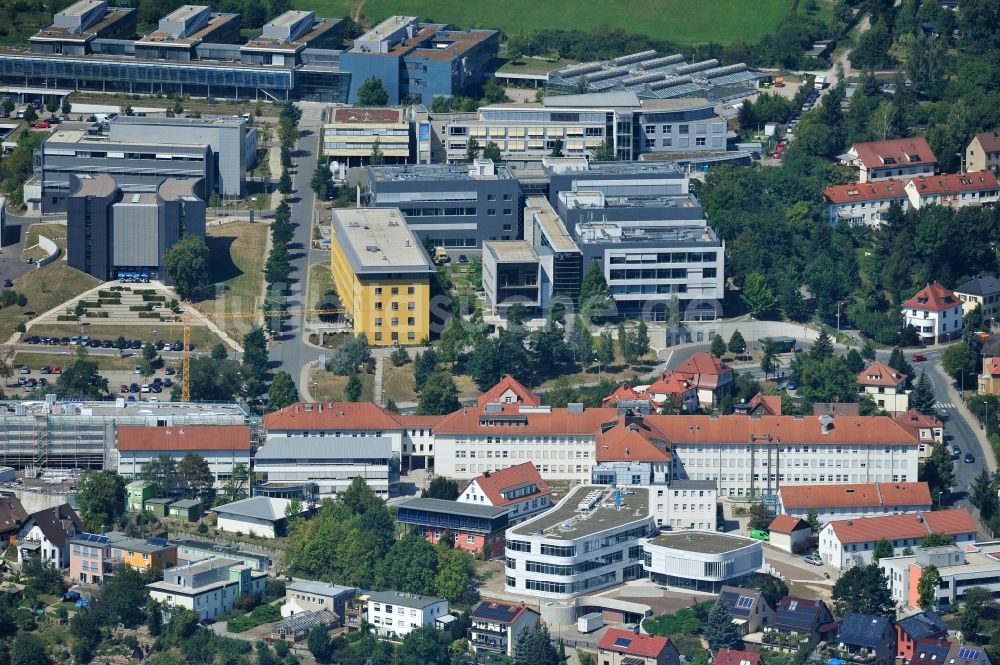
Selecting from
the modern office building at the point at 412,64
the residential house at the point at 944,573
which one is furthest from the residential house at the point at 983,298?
the modern office building at the point at 412,64

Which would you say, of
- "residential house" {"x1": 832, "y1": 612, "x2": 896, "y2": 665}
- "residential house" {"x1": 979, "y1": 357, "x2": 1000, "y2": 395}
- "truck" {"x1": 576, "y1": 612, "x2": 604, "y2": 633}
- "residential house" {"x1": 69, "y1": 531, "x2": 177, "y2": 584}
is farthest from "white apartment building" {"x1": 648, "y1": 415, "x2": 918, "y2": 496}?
"residential house" {"x1": 69, "y1": 531, "x2": 177, "y2": 584}

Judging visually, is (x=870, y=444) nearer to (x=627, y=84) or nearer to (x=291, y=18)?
(x=627, y=84)

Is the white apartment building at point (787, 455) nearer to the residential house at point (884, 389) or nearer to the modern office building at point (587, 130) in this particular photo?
the residential house at point (884, 389)

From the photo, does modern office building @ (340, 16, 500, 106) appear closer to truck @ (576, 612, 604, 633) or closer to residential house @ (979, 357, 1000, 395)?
residential house @ (979, 357, 1000, 395)

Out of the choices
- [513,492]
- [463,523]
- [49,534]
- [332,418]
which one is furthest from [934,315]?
[49,534]

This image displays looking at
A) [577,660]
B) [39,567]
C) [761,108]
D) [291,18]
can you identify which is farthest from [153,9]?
[577,660]

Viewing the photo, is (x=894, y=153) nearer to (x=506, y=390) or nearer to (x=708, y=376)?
(x=708, y=376)
